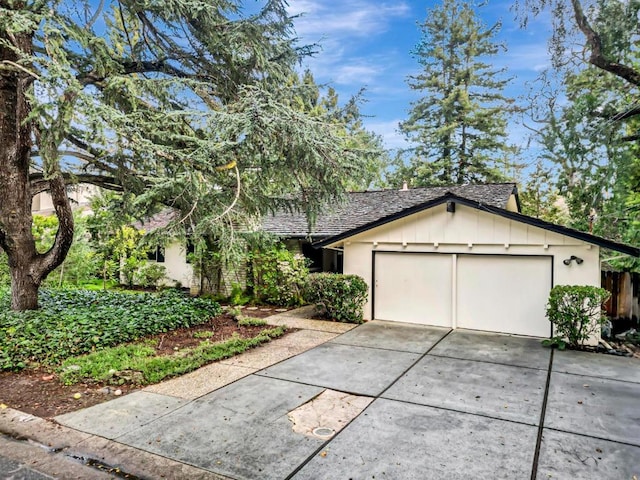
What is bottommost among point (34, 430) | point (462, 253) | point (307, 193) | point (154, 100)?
point (34, 430)

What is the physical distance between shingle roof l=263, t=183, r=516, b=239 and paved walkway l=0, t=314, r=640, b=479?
256 inches

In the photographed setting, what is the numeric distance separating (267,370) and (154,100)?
5506mm

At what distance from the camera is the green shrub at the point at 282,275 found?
12.3 metres

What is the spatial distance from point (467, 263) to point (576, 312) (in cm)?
245

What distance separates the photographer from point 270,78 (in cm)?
845

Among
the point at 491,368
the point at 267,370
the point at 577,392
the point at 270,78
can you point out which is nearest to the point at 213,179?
the point at 270,78

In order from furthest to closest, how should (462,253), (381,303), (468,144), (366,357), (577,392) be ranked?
1. (468,144)
2. (381,303)
3. (462,253)
4. (366,357)
5. (577,392)

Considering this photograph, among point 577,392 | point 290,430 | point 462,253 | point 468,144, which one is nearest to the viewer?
point 290,430

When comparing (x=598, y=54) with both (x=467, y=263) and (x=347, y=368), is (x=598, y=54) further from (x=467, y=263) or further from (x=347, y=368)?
(x=347, y=368)

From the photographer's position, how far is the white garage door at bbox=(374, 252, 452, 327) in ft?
31.6

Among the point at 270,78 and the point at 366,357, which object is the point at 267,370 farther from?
the point at 270,78

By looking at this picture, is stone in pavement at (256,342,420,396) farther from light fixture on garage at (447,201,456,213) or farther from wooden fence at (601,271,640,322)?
wooden fence at (601,271,640,322)

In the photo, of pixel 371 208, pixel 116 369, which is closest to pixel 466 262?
pixel 371 208

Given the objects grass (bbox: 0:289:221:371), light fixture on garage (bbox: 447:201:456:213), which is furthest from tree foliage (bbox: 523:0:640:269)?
grass (bbox: 0:289:221:371)
